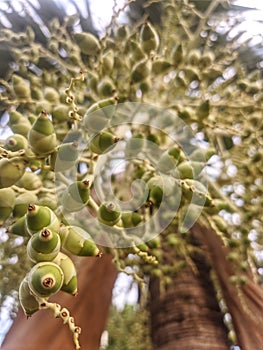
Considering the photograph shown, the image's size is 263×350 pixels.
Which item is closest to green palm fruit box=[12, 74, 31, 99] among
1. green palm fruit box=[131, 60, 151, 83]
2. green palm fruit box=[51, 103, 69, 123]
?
green palm fruit box=[51, 103, 69, 123]

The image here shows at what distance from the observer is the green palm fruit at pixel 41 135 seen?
24.1 inches

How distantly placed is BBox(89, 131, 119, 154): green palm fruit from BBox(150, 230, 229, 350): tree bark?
1.80 feet

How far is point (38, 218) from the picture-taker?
0.54 metres

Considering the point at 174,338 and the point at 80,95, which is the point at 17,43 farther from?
the point at 174,338

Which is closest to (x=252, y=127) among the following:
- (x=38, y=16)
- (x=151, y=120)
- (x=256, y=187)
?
(x=256, y=187)

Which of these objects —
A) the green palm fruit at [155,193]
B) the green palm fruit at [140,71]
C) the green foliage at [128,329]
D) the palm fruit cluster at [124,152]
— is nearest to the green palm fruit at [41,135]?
the palm fruit cluster at [124,152]

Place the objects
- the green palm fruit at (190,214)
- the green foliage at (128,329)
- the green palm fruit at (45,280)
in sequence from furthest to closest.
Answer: the green foliage at (128,329)
the green palm fruit at (190,214)
the green palm fruit at (45,280)

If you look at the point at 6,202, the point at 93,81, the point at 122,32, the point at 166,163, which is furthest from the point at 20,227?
the point at 122,32

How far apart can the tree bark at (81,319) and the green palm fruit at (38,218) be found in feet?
0.99

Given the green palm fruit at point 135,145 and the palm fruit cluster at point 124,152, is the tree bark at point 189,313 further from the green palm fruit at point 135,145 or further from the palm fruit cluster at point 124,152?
the green palm fruit at point 135,145

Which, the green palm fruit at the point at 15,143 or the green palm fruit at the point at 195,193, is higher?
the green palm fruit at the point at 15,143

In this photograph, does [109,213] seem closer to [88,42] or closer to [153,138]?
[153,138]

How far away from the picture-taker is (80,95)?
116 centimetres

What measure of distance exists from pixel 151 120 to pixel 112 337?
118 centimetres
